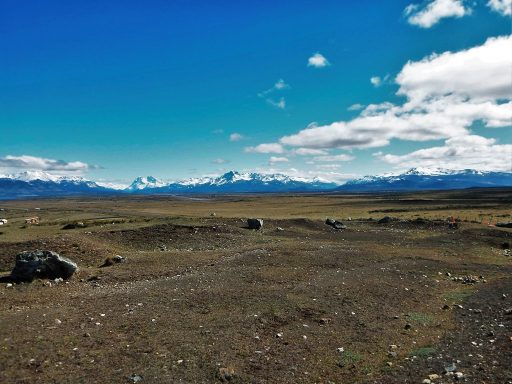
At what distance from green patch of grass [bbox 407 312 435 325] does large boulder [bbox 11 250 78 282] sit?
69.4ft

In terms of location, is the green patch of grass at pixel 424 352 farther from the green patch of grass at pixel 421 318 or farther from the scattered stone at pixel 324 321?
the scattered stone at pixel 324 321

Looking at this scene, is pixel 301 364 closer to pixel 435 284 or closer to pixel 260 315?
pixel 260 315

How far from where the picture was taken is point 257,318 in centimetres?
1964

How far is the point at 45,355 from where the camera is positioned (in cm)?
1473

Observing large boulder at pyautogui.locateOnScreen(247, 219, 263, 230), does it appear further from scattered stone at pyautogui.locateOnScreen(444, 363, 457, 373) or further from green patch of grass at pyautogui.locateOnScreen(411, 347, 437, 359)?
scattered stone at pyautogui.locateOnScreen(444, 363, 457, 373)

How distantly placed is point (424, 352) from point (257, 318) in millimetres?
7332

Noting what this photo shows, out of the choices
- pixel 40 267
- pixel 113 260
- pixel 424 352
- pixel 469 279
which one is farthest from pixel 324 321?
pixel 113 260

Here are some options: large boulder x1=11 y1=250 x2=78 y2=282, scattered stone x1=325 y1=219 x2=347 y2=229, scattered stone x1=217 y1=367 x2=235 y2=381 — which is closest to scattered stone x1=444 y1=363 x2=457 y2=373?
scattered stone x1=217 y1=367 x2=235 y2=381

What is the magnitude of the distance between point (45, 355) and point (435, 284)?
24.6m

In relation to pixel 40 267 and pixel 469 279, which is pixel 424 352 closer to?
pixel 469 279

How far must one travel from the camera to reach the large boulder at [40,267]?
2606 cm

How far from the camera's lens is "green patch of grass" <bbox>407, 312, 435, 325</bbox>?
2061 centimetres

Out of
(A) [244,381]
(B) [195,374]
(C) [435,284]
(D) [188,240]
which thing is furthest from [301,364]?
(D) [188,240]

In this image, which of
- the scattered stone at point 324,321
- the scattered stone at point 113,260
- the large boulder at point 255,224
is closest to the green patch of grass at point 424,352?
the scattered stone at point 324,321
